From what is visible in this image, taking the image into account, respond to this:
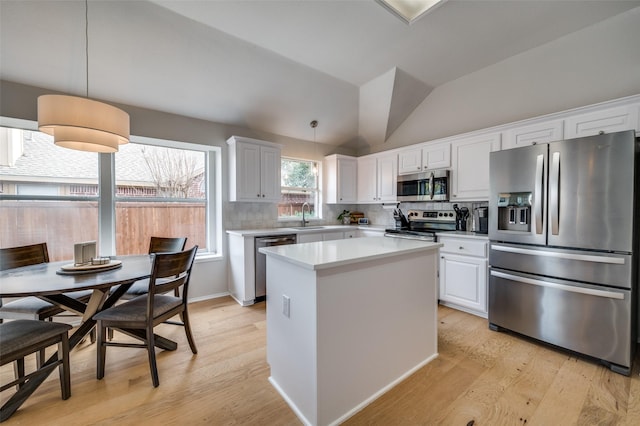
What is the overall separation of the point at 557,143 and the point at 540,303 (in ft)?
4.67

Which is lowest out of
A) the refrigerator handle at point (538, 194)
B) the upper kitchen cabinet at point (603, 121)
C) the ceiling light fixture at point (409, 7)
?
the refrigerator handle at point (538, 194)

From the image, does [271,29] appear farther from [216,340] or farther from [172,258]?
[216,340]

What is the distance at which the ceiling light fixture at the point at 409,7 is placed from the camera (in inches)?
92.5

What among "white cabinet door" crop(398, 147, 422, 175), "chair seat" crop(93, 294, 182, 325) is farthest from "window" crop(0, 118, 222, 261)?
"white cabinet door" crop(398, 147, 422, 175)

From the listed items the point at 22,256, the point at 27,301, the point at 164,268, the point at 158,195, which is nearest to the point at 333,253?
the point at 164,268

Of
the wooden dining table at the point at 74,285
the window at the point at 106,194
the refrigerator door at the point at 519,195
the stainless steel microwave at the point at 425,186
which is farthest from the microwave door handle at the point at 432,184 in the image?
the wooden dining table at the point at 74,285

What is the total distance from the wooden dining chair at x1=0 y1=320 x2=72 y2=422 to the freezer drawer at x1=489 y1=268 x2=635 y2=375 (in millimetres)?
3614

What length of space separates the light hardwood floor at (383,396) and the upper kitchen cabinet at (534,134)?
2.05 meters

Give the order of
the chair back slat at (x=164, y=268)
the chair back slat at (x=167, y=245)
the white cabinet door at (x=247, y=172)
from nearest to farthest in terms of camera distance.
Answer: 1. the chair back slat at (x=164, y=268)
2. the chair back slat at (x=167, y=245)
3. the white cabinet door at (x=247, y=172)

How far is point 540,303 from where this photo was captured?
2.37 m

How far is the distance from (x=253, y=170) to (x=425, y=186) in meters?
2.49

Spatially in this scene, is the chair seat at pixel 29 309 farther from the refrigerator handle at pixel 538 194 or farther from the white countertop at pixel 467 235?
the refrigerator handle at pixel 538 194

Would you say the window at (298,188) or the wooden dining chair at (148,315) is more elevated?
the window at (298,188)

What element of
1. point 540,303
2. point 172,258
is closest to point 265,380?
point 172,258
